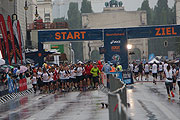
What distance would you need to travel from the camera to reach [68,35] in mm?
34844

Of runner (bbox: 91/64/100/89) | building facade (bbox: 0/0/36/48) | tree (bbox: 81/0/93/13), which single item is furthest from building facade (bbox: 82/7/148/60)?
runner (bbox: 91/64/100/89)

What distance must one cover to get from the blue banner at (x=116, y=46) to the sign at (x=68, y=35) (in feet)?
5.39

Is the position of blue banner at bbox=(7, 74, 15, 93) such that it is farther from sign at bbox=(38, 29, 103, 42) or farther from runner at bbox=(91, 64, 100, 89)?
sign at bbox=(38, 29, 103, 42)

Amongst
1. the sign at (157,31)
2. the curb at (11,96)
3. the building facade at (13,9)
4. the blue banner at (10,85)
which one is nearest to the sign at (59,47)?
the building facade at (13,9)

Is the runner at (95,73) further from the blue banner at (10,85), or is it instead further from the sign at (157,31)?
the sign at (157,31)

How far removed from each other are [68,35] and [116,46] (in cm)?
427

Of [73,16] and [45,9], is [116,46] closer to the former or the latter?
[45,9]

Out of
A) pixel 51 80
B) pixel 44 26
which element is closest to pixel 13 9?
pixel 44 26

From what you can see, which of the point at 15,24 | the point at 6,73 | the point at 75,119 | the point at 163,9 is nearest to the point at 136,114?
the point at 75,119

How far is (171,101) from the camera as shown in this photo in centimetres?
1886

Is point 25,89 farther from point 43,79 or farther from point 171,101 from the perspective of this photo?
point 171,101

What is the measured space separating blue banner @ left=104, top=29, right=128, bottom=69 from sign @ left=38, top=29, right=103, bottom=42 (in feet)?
5.39

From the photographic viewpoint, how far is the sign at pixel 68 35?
34344 millimetres

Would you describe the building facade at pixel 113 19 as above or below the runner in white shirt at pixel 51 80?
above
